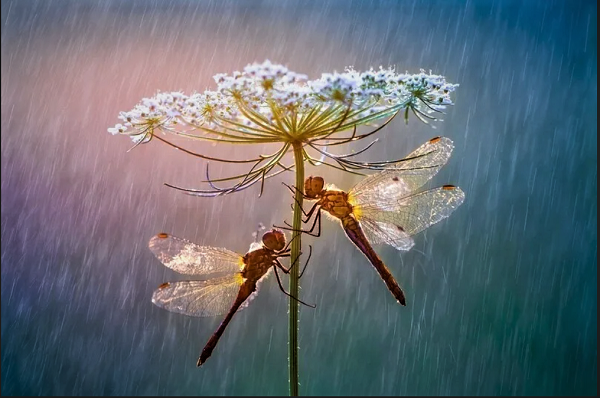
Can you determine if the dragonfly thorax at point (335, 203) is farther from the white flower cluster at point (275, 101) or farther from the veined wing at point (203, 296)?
the veined wing at point (203, 296)

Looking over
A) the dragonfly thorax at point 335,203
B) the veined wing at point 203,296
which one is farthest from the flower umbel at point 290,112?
the veined wing at point 203,296

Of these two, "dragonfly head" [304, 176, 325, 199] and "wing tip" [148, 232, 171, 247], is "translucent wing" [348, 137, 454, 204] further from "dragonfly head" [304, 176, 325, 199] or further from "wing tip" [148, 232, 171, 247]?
"wing tip" [148, 232, 171, 247]

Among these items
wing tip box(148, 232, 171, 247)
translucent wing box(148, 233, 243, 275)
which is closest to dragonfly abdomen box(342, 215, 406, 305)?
translucent wing box(148, 233, 243, 275)

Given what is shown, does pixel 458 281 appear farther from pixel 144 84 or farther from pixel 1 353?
pixel 1 353

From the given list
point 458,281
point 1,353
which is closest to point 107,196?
point 1,353

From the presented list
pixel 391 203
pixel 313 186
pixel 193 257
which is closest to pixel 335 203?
pixel 313 186

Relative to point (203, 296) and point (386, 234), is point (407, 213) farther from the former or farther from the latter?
point (203, 296)
